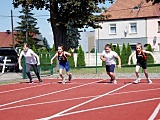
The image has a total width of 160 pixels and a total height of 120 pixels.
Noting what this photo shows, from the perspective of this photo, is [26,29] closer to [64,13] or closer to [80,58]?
[80,58]

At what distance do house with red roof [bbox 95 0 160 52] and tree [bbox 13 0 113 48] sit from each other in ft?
62.7

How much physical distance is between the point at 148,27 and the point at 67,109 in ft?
142

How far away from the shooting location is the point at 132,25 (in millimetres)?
52281

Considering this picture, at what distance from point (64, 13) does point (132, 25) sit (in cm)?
2353

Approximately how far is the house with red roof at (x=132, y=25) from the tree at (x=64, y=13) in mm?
19112

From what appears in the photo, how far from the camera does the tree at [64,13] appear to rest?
96.6ft

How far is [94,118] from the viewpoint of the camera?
799 centimetres

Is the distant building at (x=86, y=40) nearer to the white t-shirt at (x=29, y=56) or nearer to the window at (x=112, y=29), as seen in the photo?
the window at (x=112, y=29)

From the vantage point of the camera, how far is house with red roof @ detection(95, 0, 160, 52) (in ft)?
167

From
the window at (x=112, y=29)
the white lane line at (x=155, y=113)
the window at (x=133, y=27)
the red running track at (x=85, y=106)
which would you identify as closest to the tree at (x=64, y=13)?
the red running track at (x=85, y=106)

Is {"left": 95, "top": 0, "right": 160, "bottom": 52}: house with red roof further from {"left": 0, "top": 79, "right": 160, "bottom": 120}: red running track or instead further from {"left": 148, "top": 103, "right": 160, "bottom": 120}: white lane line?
{"left": 148, "top": 103, "right": 160, "bottom": 120}: white lane line

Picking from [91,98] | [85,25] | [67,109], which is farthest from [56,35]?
[67,109]

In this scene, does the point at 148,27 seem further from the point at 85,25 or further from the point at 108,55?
the point at 108,55

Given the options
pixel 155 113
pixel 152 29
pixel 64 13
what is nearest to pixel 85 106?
pixel 155 113
